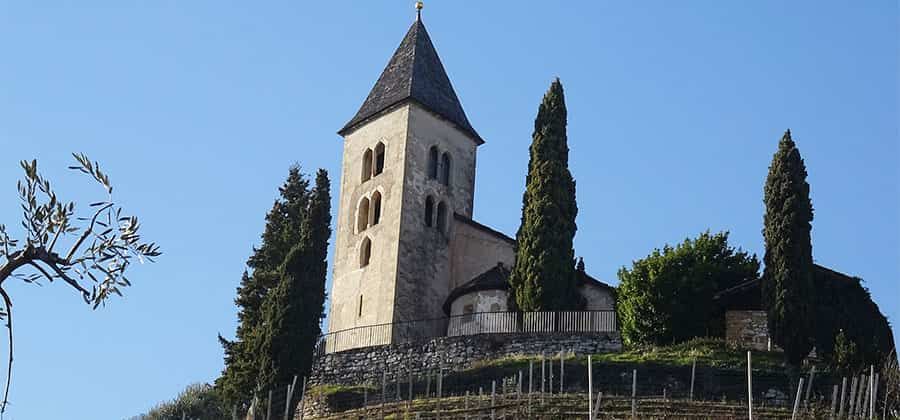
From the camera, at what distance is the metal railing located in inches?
1706

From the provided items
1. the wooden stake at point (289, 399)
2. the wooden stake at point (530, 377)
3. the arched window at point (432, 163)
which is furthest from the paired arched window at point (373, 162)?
the wooden stake at point (530, 377)

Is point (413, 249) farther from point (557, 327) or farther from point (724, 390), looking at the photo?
point (724, 390)

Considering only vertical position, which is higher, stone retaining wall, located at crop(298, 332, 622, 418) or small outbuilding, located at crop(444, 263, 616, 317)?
small outbuilding, located at crop(444, 263, 616, 317)

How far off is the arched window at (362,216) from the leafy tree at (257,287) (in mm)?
2252

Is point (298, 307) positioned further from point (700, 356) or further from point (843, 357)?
point (843, 357)

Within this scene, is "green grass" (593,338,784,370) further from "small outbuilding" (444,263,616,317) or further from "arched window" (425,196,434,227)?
"arched window" (425,196,434,227)

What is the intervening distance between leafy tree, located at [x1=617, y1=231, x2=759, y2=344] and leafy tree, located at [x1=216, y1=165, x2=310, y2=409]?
1123 cm

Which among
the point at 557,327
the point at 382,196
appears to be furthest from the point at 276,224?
the point at 557,327

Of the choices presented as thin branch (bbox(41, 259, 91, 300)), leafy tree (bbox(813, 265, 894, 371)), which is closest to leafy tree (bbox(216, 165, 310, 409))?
leafy tree (bbox(813, 265, 894, 371))

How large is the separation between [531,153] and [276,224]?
9475 mm

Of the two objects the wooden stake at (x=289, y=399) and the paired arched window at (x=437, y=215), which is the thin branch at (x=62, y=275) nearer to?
the wooden stake at (x=289, y=399)

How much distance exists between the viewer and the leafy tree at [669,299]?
41.4 metres

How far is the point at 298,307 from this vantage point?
43500mm

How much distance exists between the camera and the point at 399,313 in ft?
158
